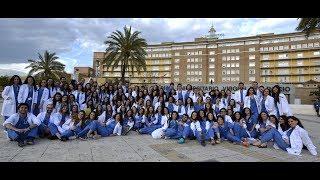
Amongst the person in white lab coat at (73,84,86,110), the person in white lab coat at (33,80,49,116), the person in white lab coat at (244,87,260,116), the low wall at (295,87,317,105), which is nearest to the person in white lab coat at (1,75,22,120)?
the person in white lab coat at (33,80,49,116)

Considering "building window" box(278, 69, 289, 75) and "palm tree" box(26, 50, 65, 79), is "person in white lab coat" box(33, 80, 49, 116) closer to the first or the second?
"palm tree" box(26, 50, 65, 79)

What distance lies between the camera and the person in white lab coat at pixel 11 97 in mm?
9266

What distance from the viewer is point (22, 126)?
8156 millimetres

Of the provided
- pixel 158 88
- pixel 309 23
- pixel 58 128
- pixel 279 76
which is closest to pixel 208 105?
pixel 158 88

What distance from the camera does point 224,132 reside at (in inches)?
367

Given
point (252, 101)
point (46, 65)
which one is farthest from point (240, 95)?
point (46, 65)

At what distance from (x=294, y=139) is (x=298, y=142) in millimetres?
120

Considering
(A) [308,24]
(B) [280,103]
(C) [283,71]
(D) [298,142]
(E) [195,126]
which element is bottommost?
(D) [298,142]

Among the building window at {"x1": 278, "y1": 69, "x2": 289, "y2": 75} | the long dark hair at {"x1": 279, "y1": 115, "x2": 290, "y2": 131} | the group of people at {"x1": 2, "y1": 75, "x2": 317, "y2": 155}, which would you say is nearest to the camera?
the group of people at {"x1": 2, "y1": 75, "x2": 317, "y2": 155}

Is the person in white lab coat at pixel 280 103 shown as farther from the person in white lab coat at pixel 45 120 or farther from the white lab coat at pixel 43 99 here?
the white lab coat at pixel 43 99

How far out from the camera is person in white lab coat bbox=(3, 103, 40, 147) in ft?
26.0

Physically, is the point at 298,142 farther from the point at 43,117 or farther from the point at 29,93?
the point at 29,93

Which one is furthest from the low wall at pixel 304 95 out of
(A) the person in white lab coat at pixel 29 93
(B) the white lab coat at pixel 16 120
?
(B) the white lab coat at pixel 16 120
